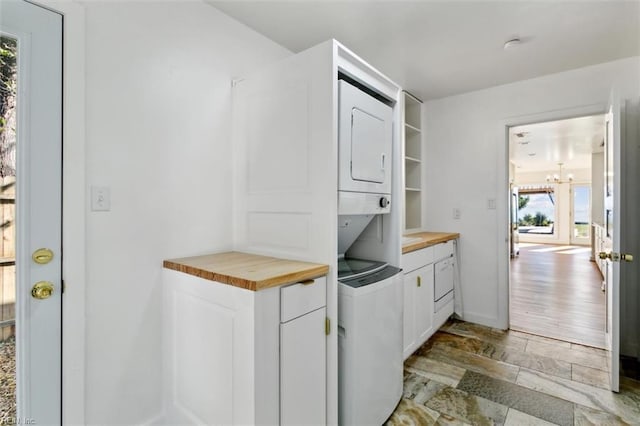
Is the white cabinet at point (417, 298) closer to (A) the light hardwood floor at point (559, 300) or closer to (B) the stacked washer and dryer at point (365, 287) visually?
(B) the stacked washer and dryer at point (365, 287)

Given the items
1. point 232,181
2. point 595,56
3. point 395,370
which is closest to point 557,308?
point 595,56

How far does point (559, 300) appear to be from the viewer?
3.85 m

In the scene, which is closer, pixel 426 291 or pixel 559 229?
pixel 426 291

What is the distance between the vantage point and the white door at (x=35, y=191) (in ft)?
3.95

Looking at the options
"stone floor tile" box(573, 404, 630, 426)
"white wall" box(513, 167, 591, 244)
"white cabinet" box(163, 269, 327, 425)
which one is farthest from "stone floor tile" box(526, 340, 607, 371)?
"white wall" box(513, 167, 591, 244)

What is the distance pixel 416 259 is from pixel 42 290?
216cm

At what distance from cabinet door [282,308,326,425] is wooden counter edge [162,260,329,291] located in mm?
175

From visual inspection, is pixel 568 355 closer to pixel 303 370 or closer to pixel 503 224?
pixel 503 224

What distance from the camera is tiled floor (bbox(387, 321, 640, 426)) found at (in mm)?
1791

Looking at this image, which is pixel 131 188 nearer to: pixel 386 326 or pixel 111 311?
pixel 111 311

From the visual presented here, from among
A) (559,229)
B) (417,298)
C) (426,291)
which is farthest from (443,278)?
(559,229)

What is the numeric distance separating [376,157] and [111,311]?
1.53 meters

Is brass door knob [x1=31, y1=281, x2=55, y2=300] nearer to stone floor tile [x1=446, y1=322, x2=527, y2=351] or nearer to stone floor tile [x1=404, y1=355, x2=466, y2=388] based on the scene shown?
stone floor tile [x1=404, y1=355, x2=466, y2=388]

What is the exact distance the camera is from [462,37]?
84.0 inches
